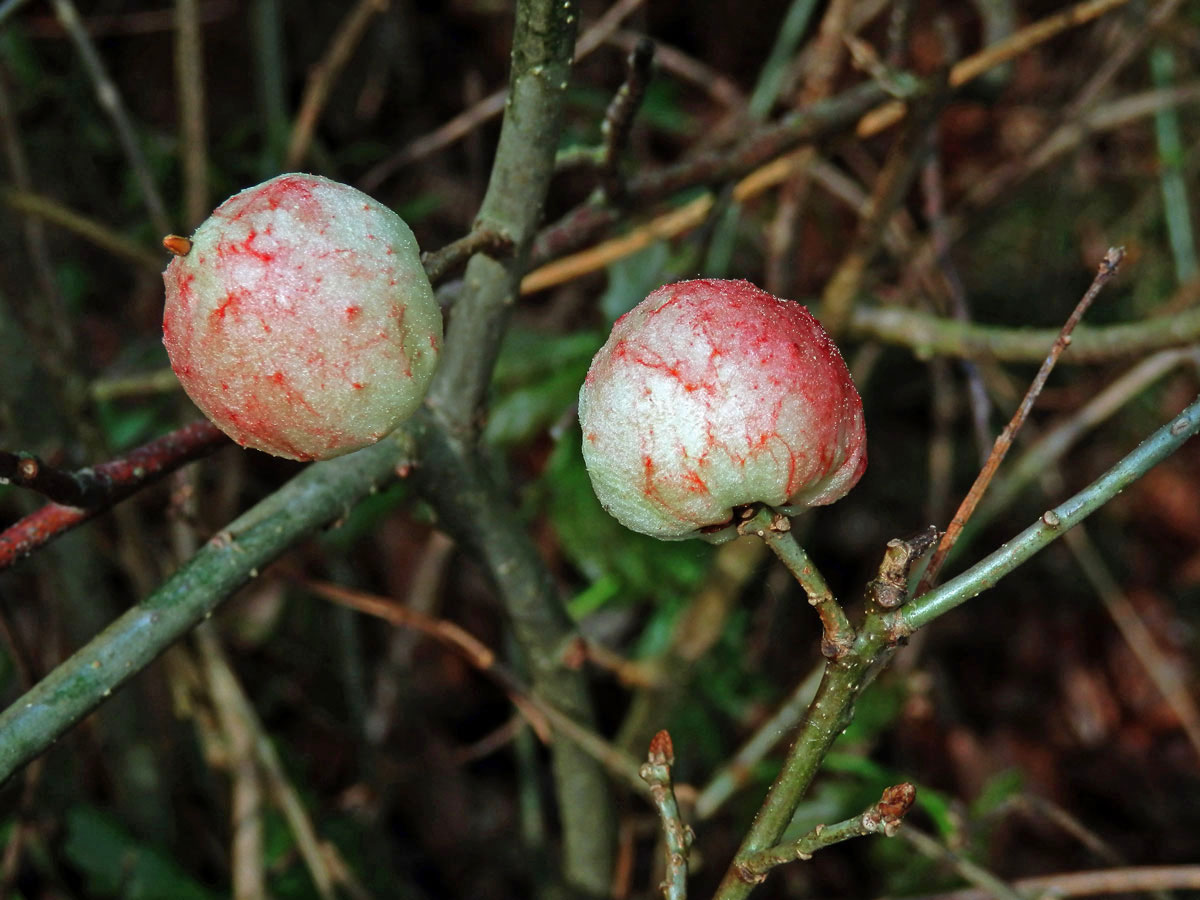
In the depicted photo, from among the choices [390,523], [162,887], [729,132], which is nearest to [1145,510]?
[729,132]

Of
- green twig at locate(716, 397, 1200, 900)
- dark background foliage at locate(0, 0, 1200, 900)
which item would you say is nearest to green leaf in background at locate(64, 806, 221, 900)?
dark background foliage at locate(0, 0, 1200, 900)

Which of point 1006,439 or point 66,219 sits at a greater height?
point 66,219

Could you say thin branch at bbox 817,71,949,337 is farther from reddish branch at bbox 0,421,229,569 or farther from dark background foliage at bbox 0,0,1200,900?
reddish branch at bbox 0,421,229,569

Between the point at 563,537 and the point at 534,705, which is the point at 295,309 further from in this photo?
Answer: the point at 563,537

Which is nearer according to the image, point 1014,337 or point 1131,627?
point 1014,337

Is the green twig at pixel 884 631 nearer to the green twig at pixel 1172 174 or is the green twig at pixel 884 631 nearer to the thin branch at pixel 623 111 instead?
the thin branch at pixel 623 111

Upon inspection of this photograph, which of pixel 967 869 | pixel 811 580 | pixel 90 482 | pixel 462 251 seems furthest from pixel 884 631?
pixel 967 869
